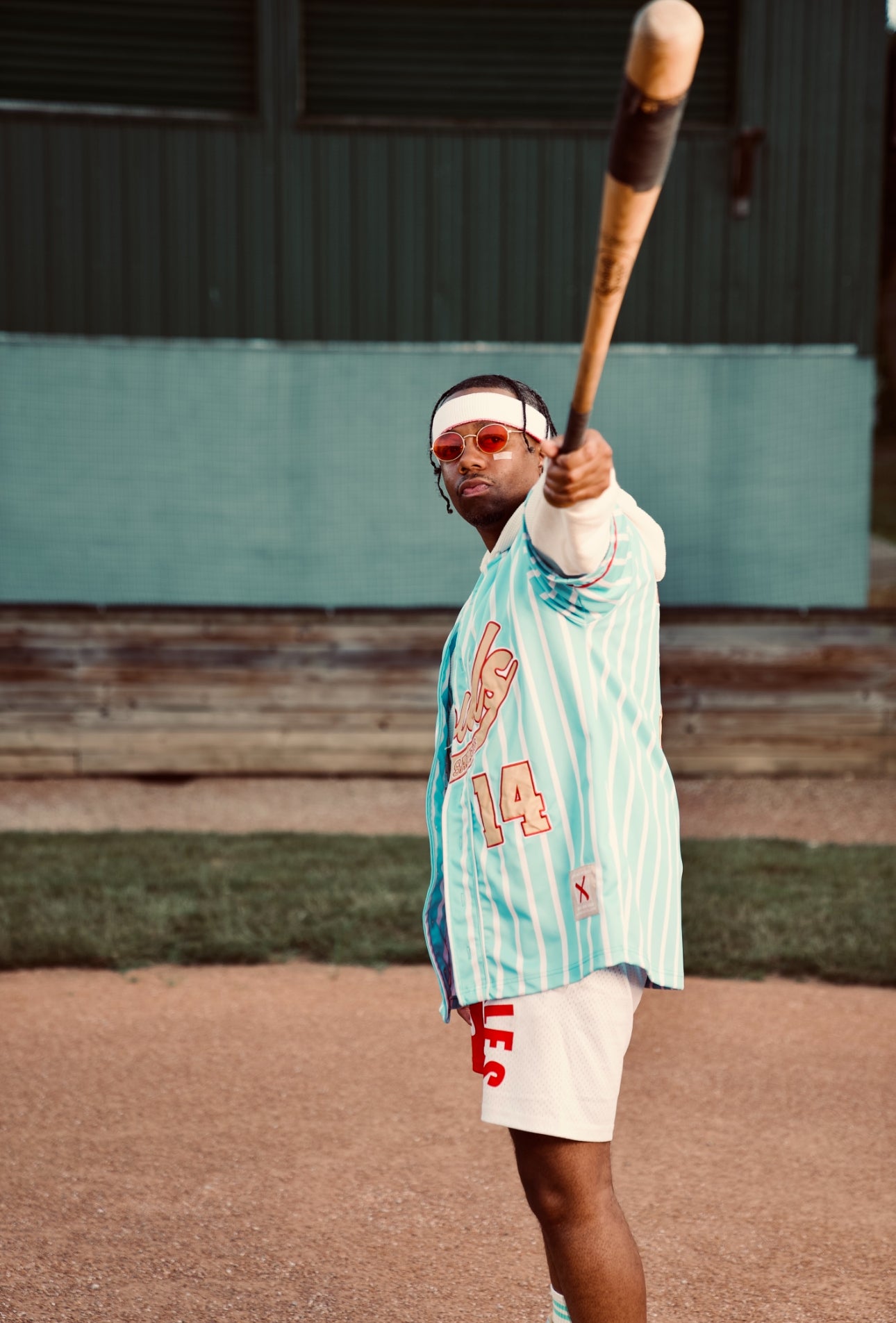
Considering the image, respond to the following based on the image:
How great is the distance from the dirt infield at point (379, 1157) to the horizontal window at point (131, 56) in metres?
8.68

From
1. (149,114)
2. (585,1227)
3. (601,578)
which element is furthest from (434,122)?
(585,1227)

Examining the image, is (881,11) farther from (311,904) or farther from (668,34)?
(668,34)

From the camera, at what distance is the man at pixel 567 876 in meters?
1.98

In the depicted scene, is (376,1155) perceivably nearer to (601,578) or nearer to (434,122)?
(601,578)

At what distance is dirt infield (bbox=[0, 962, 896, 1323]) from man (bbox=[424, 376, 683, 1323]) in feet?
3.33

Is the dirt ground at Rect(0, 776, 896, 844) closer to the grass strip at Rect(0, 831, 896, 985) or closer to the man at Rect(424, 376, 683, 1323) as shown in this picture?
the grass strip at Rect(0, 831, 896, 985)

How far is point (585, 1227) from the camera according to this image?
2.00 metres

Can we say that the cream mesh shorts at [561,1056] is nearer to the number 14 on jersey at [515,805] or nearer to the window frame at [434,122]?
the number 14 on jersey at [515,805]

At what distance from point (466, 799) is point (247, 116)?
10262mm

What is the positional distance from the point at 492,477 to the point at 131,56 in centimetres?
1054

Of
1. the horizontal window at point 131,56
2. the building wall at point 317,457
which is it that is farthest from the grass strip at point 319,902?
the horizontal window at point 131,56

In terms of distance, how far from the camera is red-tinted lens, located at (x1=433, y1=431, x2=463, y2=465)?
2.27 meters

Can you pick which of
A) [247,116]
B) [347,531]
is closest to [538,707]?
[347,531]

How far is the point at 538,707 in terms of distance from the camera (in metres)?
2.04
